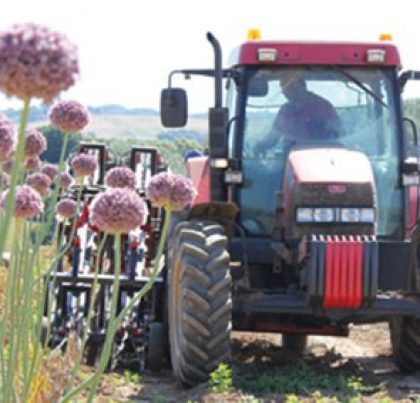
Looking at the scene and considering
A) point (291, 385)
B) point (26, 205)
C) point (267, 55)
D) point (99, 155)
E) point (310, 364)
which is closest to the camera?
point (26, 205)

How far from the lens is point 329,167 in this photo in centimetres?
688

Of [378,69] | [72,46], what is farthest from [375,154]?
[72,46]

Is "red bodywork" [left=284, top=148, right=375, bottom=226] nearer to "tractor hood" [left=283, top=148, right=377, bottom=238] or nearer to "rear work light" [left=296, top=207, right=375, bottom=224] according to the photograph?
"tractor hood" [left=283, top=148, right=377, bottom=238]

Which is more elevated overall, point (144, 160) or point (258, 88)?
point (258, 88)

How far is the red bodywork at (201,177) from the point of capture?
7656mm

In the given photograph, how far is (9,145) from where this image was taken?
106 inches

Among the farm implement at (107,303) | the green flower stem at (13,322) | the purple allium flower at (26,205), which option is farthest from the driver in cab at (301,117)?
the green flower stem at (13,322)

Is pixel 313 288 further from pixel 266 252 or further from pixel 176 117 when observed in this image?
pixel 176 117

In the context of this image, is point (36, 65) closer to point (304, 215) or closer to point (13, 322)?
point (13, 322)

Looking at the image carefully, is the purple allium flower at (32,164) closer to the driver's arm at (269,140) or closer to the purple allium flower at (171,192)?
the purple allium flower at (171,192)

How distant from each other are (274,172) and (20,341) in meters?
4.65

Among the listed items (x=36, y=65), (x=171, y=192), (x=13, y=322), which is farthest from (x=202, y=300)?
(x=36, y=65)

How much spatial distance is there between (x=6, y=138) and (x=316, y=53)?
15.7ft

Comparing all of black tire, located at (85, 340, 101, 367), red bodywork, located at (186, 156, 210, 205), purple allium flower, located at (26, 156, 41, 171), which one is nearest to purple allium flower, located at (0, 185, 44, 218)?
purple allium flower, located at (26, 156, 41, 171)
